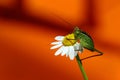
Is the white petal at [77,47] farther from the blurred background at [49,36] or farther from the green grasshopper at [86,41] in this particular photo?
the blurred background at [49,36]

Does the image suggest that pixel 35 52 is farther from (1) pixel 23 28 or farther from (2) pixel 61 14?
(2) pixel 61 14

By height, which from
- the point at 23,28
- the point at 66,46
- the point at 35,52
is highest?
the point at 23,28

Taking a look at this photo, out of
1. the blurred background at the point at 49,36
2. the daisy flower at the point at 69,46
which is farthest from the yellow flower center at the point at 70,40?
the blurred background at the point at 49,36

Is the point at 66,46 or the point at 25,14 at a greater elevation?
the point at 25,14

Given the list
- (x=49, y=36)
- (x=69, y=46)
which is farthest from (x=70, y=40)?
(x=49, y=36)

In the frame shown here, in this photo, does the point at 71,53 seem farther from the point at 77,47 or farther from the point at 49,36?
the point at 49,36

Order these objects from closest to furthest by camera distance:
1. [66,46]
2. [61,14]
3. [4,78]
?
[66,46] < [4,78] < [61,14]

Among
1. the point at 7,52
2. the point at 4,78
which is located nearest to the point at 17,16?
the point at 7,52
